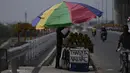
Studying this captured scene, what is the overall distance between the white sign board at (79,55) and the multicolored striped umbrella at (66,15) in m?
1.64

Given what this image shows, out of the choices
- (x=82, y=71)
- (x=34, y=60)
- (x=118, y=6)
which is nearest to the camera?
(x=82, y=71)

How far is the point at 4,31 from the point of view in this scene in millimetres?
17812

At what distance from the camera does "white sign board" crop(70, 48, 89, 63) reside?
1402cm

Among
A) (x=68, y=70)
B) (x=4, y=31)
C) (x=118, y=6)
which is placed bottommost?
(x=68, y=70)

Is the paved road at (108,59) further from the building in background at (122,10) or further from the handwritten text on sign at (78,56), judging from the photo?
the building in background at (122,10)

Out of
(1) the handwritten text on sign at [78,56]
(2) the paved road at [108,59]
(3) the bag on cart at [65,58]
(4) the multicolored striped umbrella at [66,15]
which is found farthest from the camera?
(2) the paved road at [108,59]

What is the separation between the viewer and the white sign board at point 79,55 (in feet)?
46.0

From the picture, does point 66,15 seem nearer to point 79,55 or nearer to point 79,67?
point 79,55

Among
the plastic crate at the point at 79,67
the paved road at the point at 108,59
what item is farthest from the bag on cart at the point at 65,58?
the paved road at the point at 108,59

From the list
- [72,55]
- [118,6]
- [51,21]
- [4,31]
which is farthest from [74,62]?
[118,6]

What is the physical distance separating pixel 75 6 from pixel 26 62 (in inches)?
141

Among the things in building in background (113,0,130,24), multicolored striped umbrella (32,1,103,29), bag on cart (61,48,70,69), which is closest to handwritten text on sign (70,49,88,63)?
bag on cart (61,48,70,69)

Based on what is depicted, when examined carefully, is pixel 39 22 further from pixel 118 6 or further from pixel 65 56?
pixel 118 6

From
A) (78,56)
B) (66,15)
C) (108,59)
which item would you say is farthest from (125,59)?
(108,59)
